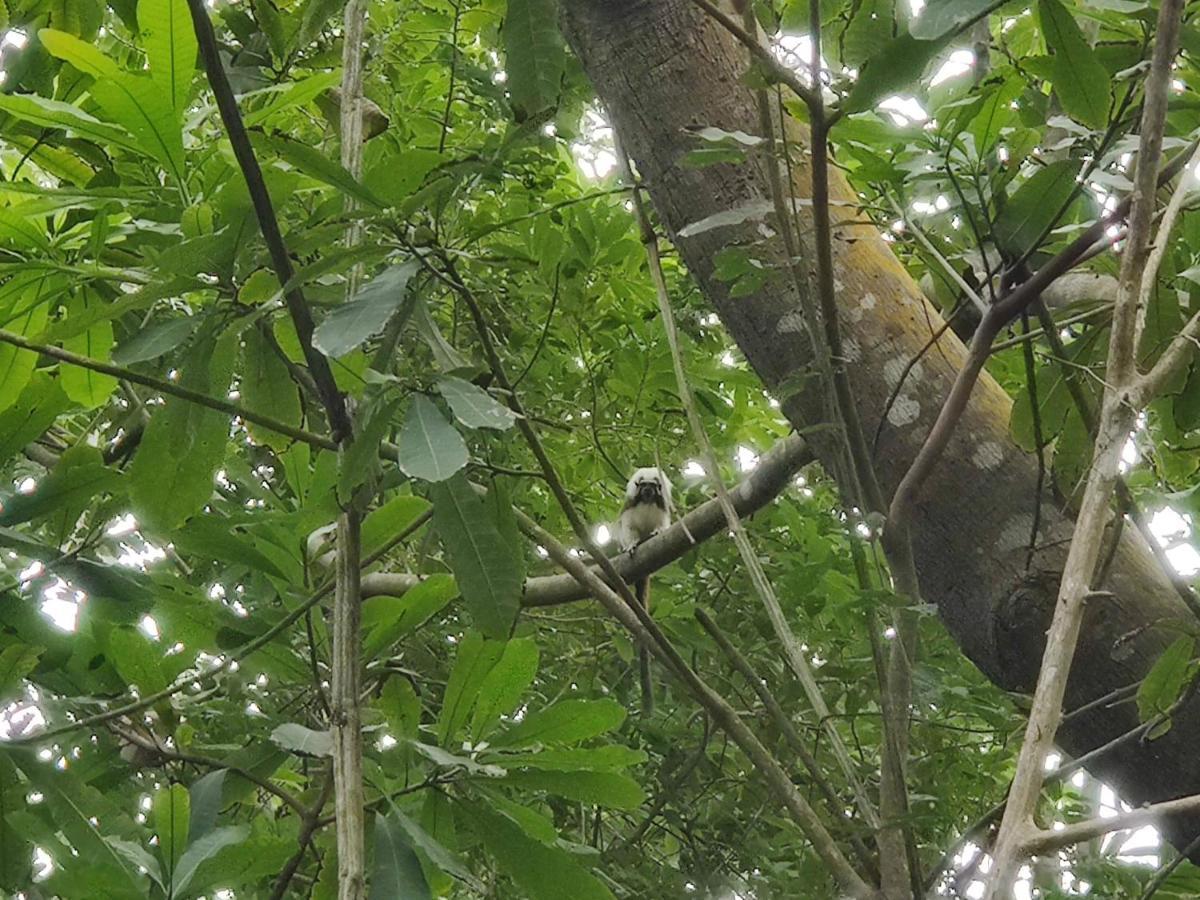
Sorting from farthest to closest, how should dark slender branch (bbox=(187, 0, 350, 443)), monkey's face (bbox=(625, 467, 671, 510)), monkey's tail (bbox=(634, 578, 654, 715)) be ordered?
1. monkey's face (bbox=(625, 467, 671, 510))
2. monkey's tail (bbox=(634, 578, 654, 715))
3. dark slender branch (bbox=(187, 0, 350, 443))

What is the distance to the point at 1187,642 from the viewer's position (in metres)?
1.39

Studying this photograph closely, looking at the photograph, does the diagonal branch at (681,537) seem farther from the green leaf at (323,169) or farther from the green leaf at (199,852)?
the green leaf at (323,169)

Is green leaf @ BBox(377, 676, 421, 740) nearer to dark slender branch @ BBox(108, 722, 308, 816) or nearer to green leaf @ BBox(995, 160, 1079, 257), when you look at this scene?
dark slender branch @ BBox(108, 722, 308, 816)

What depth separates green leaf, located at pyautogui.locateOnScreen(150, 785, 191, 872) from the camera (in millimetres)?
1343

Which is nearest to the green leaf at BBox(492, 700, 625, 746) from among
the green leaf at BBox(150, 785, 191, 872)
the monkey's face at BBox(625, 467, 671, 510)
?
the green leaf at BBox(150, 785, 191, 872)

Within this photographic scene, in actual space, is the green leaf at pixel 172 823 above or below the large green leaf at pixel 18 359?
below

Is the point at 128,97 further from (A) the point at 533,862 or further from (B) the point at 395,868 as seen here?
(A) the point at 533,862

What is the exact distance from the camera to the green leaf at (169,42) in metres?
1.17

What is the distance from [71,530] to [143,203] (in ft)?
1.40

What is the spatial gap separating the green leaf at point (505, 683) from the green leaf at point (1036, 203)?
699 mm

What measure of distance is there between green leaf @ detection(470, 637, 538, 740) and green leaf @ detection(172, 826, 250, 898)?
0.27 meters

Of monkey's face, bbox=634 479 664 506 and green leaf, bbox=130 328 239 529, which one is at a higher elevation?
monkey's face, bbox=634 479 664 506

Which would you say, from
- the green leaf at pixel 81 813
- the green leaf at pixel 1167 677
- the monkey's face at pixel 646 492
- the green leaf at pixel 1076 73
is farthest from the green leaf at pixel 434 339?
the monkey's face at pixel 646 492

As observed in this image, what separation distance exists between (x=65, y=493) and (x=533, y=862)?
68 cm
